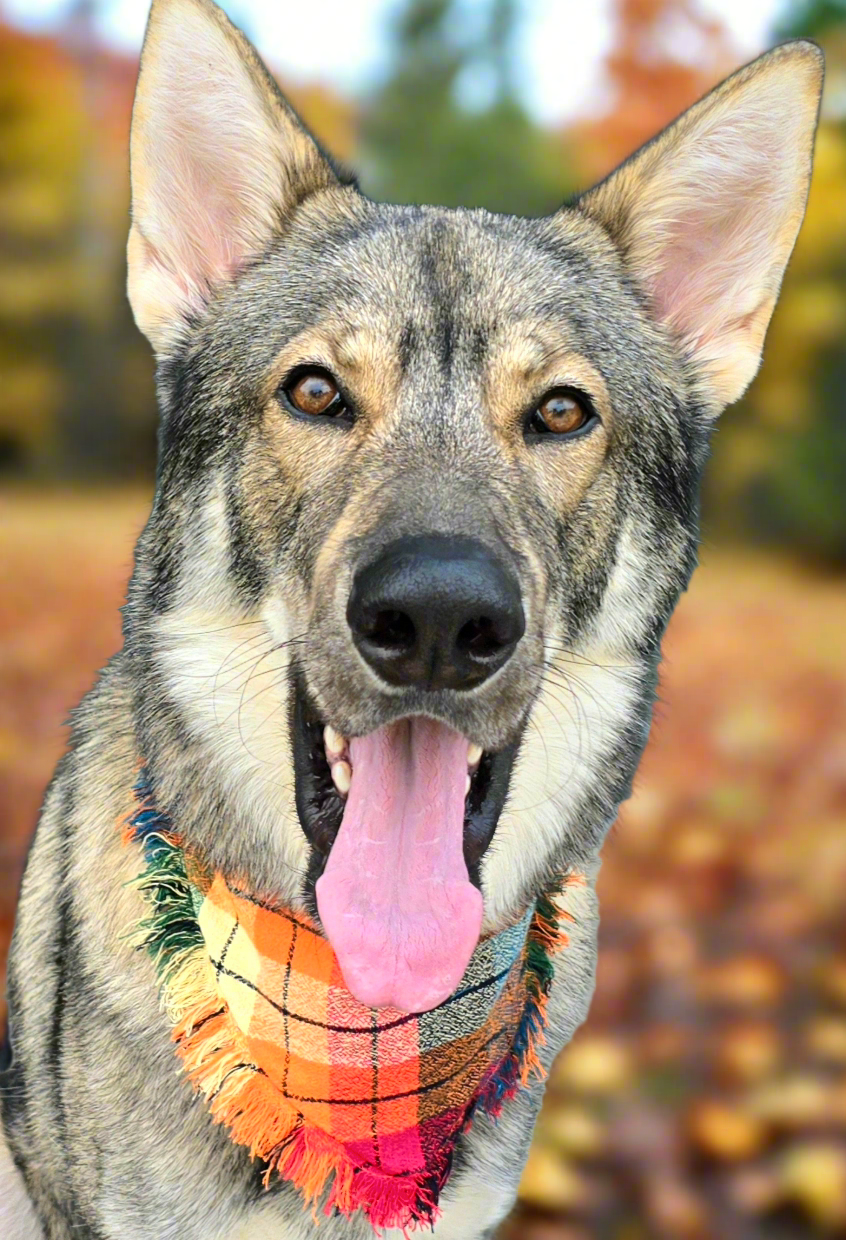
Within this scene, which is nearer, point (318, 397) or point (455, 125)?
point (318, 397)

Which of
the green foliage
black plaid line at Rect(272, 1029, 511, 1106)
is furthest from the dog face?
the green foliage

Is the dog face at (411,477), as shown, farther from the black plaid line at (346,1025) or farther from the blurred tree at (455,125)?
the blurred tree at (455,125)

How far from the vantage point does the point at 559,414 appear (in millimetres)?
2520

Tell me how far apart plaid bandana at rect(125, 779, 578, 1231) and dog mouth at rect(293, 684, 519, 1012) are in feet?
0.95

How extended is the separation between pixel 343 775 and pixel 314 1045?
0.67m

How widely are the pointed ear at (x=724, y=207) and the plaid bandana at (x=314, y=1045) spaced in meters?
1.48

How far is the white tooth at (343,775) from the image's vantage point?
2318mm

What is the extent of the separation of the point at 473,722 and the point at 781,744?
5.68m

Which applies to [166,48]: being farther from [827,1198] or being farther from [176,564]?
[827,1198]

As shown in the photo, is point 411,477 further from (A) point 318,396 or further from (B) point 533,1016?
(B) point 533,1016

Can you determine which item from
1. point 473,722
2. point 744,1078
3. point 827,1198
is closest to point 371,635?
point 473,722

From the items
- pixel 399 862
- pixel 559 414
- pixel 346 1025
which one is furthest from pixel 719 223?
pixel 346 1025

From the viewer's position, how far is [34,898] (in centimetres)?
288

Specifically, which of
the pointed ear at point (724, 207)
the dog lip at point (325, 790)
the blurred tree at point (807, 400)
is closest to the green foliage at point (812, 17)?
the blurred tree at point (807, 400)
